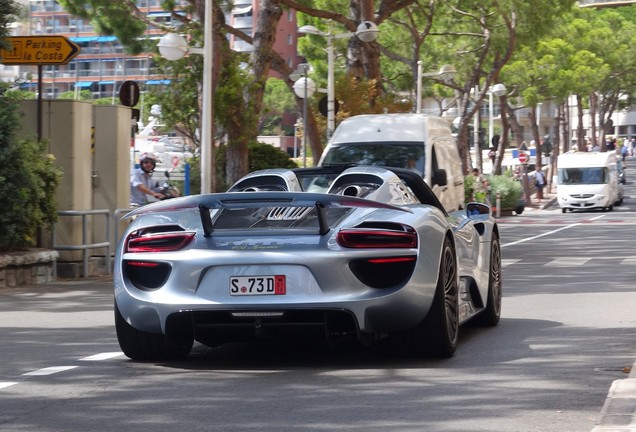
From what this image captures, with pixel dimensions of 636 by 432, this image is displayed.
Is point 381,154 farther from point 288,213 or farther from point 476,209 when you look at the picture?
point 288,213

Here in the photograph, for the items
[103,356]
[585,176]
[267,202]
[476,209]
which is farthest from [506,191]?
[267,202]

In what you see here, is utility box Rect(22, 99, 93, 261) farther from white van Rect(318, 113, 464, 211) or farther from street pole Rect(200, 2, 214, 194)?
street pole Rect(200, 2, 214, 194)

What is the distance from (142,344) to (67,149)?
10.6m

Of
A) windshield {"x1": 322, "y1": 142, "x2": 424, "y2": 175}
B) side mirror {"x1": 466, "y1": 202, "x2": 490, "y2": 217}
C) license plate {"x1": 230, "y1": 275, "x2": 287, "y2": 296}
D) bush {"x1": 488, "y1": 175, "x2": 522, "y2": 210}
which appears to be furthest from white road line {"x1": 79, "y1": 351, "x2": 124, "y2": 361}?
bush {"x1": 488, "y1": 175, "x2": 522, "y2": 210}

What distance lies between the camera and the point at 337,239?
867 centimetres

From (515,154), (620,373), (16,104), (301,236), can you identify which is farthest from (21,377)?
(515,154)

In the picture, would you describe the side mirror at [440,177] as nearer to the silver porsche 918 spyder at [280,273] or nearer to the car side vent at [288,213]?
the silver porsche 918 spyder at [280,273]

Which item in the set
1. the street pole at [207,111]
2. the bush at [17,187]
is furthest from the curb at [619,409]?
the street pole at [207,111]

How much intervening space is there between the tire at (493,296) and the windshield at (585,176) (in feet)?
175

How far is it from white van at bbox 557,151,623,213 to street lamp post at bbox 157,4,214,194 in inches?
1495

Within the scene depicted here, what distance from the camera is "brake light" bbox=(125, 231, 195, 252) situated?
8820 mm

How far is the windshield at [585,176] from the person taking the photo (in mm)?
64438

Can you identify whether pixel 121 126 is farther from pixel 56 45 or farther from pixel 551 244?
pixel 551 244

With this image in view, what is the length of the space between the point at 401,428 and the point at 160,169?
61.4 m
